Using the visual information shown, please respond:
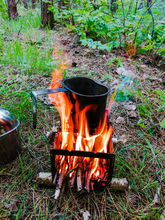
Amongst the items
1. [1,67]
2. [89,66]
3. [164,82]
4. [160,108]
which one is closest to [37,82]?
[1,67]

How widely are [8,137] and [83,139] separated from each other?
68 cm

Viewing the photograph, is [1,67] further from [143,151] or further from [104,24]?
[143,151]

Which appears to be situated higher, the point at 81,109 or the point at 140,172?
the point at 81,109

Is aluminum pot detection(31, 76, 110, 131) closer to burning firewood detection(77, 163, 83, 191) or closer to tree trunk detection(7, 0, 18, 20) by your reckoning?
burning firewood detection(77, 163, 83, 191)

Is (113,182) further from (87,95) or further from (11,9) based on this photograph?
(11,9)

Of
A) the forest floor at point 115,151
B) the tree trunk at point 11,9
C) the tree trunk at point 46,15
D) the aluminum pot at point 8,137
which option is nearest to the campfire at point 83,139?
the forest floor at point 115,151

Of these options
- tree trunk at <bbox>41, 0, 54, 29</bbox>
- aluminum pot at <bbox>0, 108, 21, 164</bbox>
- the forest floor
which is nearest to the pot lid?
aluminum pot at <bbox>0, 108, 21, 164</bbox>

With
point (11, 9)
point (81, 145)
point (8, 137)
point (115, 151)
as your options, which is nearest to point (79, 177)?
point (81, 145)

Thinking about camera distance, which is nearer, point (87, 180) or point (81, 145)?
point (87, 180)

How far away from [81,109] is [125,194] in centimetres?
84

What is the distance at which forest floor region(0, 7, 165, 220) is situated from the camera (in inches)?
47.3

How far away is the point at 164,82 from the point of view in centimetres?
287

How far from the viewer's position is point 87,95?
1.11 metres

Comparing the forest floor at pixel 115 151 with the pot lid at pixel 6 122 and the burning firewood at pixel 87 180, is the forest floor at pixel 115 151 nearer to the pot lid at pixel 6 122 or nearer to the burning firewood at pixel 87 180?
the burning firewood at pixel 87 180
